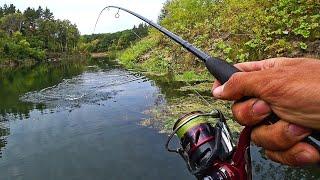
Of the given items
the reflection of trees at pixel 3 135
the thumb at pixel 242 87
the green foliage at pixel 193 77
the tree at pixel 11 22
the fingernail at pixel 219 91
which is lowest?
the reflection of trees at pixel 3 135

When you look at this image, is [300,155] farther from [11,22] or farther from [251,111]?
[11,22]

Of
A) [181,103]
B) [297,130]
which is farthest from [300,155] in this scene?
[181,103]

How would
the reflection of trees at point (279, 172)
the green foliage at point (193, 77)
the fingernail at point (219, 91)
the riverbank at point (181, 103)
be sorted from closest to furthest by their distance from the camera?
the fingernail at point (219, 91) < the reflection of trees at point (279, 172) < the riverbank at point (181, 103) < the green foliage at point (193, 77)

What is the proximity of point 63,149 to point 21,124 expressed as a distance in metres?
3.30

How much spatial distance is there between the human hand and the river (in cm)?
472

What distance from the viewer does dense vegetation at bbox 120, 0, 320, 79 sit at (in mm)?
13023

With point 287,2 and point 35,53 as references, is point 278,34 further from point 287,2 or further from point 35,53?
point 35,53

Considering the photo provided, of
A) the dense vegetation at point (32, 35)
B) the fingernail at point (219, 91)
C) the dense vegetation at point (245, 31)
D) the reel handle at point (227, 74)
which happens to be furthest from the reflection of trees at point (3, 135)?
the dense vegetation at point (32, 35)

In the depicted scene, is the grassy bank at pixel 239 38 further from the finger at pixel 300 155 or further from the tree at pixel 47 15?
the tree at pixel 47 15

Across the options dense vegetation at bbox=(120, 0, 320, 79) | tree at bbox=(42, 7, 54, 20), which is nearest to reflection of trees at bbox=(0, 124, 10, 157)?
dense vegetation at bbox=(120, 0, 320, 79)

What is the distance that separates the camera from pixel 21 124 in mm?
10906

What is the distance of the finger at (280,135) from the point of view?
133 cm

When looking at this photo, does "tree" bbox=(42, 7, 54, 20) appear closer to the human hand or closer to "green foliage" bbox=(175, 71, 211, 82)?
"green foliage" bbox=(175, 71, 211, 82)

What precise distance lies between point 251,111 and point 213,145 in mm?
807
